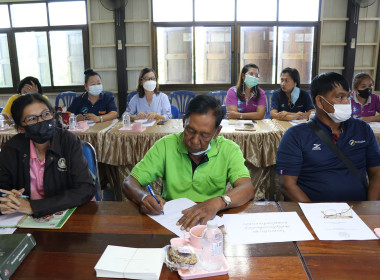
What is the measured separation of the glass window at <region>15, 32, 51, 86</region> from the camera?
6.47 m

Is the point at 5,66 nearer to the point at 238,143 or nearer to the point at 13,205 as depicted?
the point at 238,143

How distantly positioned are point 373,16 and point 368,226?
6.19m

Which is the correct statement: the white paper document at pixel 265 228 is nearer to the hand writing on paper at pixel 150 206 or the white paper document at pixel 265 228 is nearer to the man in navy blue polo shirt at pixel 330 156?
the hand writing on paper at pixel 150 206

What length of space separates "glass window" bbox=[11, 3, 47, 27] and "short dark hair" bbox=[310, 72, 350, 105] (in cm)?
604

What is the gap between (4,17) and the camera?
6.46 metres

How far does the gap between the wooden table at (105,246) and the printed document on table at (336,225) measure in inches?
6.5

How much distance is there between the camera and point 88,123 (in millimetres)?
3734

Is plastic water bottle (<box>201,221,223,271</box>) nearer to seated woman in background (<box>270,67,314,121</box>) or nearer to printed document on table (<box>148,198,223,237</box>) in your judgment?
printed document on table (<box>148,198,223,237</box>)

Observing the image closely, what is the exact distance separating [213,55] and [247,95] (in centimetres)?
244

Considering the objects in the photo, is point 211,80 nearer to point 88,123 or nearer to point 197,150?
point 88,123

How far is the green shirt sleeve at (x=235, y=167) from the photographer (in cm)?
168

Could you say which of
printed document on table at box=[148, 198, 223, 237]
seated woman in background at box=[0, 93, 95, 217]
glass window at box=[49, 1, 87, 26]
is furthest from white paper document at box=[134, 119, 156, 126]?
glass window at box=[49, 1, 87, 26]

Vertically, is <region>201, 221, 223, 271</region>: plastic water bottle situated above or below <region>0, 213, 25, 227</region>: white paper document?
above

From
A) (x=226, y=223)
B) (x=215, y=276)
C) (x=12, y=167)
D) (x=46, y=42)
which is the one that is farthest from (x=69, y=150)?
(x=46, y=42)
